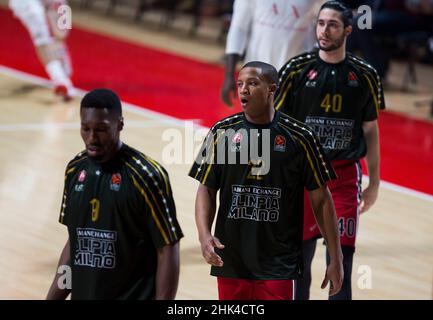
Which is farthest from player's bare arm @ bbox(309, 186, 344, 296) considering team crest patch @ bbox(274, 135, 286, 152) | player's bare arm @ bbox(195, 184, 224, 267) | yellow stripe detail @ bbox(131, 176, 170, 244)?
yellow stripe detail @ bbox(131, 176, 170, 244)

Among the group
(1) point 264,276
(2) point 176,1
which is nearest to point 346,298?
(1) point 264,276

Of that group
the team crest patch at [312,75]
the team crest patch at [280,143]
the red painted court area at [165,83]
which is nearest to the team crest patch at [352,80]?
the team crest patch at [312,75]

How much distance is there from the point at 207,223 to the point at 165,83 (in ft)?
30.9

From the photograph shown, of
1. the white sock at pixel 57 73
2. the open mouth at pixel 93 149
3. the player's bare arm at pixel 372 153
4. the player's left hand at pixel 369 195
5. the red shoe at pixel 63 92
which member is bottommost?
the open mouth at pixel 93 149

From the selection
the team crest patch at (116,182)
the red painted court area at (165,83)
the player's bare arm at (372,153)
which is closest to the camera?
the team crest patch at (116,182)

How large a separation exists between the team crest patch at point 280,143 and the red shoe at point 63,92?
8.09 meters

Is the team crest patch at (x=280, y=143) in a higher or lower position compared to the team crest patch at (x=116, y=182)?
higher

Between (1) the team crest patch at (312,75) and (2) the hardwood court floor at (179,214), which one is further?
(2) the hardwood court floor at (179,214)

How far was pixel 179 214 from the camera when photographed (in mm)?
9172

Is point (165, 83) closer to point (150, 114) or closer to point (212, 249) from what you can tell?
point (150, 114)

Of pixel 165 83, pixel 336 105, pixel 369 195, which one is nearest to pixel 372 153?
pixel 369 195

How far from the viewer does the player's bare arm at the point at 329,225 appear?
544cm

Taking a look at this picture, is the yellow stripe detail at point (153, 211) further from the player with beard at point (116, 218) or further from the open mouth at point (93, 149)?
the open mouth at point (93, 149)

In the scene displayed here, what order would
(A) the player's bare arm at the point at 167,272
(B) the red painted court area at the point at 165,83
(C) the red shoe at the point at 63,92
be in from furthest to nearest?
1. (C) the red shoe at the point at 63,92
2. (B) the red painted court area at the point at 165,83
3. (A) the player's bare arm at the point at 167,272
